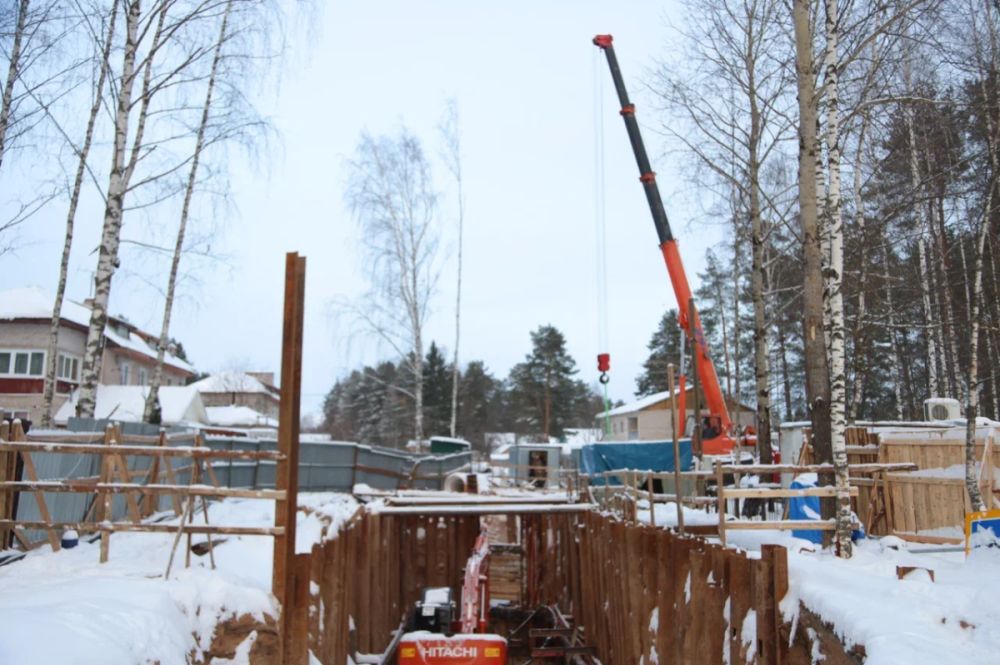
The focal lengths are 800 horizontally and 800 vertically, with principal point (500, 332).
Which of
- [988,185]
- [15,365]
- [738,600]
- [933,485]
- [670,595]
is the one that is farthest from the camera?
[15,365]

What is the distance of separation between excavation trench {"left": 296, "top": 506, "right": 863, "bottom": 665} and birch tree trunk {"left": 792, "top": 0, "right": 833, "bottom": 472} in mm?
2834

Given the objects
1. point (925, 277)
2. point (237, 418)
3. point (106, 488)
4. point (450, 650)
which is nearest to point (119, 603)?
point (106, 488)

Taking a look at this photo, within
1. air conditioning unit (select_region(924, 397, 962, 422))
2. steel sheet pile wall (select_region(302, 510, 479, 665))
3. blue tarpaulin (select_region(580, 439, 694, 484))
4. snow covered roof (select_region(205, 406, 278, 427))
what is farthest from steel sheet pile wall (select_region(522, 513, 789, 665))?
snow covered roof (select_region(205, 406, 278, 427))

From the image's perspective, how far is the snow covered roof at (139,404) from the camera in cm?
3047

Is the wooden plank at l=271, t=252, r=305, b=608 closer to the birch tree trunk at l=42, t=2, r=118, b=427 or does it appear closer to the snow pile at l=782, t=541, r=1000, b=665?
the snow pile at l=782, t=541, r=1000, b=665

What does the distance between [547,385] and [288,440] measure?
55.4m

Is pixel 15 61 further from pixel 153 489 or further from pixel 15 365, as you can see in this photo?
pixel 15 365

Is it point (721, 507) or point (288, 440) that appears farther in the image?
point (721, 507)

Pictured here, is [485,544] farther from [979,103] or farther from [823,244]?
[979,103]

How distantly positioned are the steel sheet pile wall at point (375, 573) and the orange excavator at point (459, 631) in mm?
895

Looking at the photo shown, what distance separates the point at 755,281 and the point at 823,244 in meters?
6.16

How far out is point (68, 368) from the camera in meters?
32.1

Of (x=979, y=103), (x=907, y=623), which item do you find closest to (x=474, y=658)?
(x=907, y=623)

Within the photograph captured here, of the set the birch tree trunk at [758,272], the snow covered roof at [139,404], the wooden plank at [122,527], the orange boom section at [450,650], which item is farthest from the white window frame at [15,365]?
the wooden plank at [122,527]
